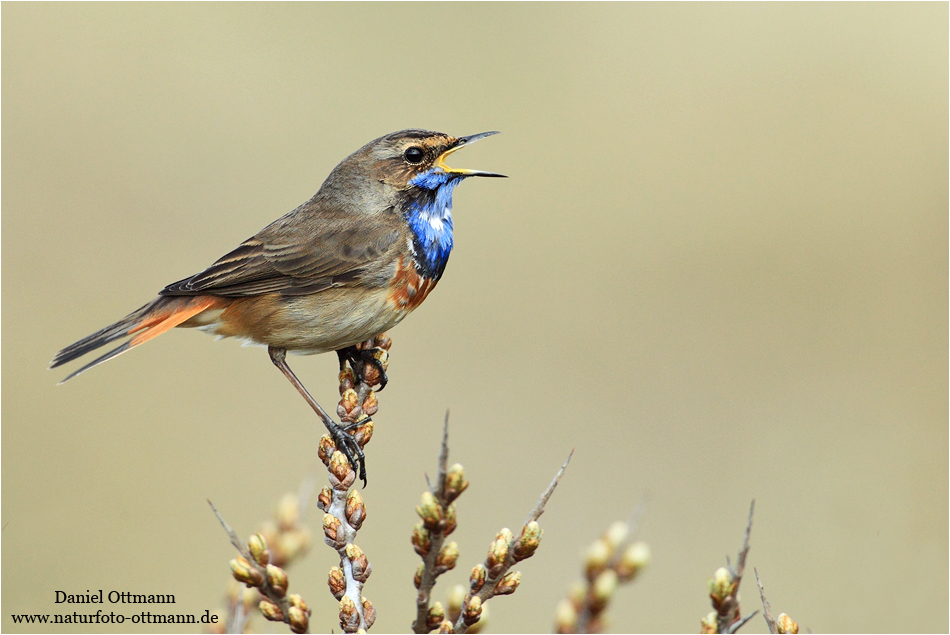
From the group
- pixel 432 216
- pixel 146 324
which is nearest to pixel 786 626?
pixel 432 216

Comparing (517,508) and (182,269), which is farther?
(182,269)

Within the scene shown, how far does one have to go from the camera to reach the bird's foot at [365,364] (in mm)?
3895

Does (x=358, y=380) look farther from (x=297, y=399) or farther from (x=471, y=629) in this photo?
(x=297, y=399)

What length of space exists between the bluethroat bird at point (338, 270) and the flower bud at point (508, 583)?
2.07m

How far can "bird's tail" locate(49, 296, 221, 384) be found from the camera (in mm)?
4355

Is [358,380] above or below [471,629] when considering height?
above

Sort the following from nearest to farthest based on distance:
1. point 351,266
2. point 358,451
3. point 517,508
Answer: point 358,451 < point 351,266 < point 517,508

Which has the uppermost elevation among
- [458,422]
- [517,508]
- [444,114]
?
[444,114]

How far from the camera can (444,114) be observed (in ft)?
35.1

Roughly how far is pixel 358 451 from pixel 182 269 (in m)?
6.33

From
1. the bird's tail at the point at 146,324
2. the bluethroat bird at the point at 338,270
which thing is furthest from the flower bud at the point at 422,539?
the bird's tail at the point at 146,324

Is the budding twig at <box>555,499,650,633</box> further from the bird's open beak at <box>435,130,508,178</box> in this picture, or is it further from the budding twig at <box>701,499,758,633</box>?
the bird's open beak at <box>435,130,508,178</box>

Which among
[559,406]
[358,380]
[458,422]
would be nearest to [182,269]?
[458,422]

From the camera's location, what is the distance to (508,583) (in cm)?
256
